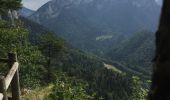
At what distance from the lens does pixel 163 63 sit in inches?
76.7

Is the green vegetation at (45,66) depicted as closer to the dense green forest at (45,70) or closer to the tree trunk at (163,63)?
the dense green forest at (45,70)

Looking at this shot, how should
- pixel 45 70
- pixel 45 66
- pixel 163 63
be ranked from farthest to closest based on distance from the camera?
1. pixel 45 66
2. pixel 45 70
3. pixel 163 63

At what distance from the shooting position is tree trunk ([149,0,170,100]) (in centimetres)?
190

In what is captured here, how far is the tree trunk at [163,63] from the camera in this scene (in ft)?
6.25

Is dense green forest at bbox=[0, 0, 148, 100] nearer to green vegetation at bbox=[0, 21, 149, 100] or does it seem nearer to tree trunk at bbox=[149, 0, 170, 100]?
green vegetation at bbox=[0, 21, 149, 100]

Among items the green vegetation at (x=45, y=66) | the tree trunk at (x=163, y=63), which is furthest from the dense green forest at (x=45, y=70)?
the tree trunk at (x=163, y=63)

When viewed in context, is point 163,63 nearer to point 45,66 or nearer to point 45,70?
point 45,70

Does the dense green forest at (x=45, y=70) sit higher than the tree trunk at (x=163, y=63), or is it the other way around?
the tree trunk at (x=163, y=63)

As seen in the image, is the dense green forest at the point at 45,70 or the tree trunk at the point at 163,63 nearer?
the tree trunk at the point at 163,63

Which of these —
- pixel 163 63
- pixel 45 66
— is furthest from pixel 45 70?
pixel 163 63

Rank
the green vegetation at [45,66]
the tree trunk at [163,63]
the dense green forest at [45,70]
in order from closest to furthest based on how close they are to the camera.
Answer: the tree trunk at [163,63]
the dense green forest at [45,70]
the green vegetation at [45,66]

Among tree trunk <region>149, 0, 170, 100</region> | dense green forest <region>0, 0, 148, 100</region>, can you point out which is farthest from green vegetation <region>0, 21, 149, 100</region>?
tree trunk <region>149, 0, 170, 100</region>

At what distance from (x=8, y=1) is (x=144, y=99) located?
2629 cm

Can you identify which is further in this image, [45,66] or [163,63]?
[45,66]
